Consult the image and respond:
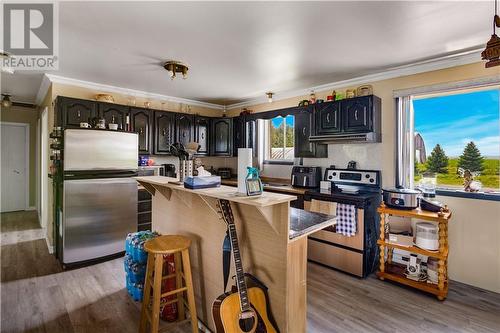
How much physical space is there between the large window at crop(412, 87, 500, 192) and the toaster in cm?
125

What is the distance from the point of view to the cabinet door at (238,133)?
497 cm

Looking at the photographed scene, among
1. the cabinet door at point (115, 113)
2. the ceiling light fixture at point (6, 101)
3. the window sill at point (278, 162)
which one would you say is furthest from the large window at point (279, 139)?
the ceiling light fixture at point (6, 101)

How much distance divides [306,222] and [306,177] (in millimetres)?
2112

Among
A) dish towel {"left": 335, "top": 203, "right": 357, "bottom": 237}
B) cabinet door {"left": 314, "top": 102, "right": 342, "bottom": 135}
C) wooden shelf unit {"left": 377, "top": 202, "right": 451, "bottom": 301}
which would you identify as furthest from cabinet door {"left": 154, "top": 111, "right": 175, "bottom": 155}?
wooden shelf unit {"left": 377, "top": 202, "right": 451, "bottom": 301}

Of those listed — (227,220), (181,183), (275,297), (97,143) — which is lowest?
(275,297)

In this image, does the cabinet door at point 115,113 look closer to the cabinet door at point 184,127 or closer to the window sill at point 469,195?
the cabinet door at point 184,127

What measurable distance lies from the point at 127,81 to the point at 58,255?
2.58 metres

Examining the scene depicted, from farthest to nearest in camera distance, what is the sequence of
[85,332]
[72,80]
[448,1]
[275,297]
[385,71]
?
[72,80], [385,71], [85,332], [448,1], [275,297]

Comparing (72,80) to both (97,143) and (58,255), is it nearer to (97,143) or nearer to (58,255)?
(97,143)

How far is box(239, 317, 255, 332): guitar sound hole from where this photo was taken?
157 centimetres

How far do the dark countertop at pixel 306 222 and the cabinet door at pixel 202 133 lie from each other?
3302 mm

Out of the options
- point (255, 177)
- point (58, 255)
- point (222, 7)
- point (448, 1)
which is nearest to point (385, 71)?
point (448, 1)

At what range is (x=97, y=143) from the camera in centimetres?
336

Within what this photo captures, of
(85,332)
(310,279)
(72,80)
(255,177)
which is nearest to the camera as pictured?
(255,177)
